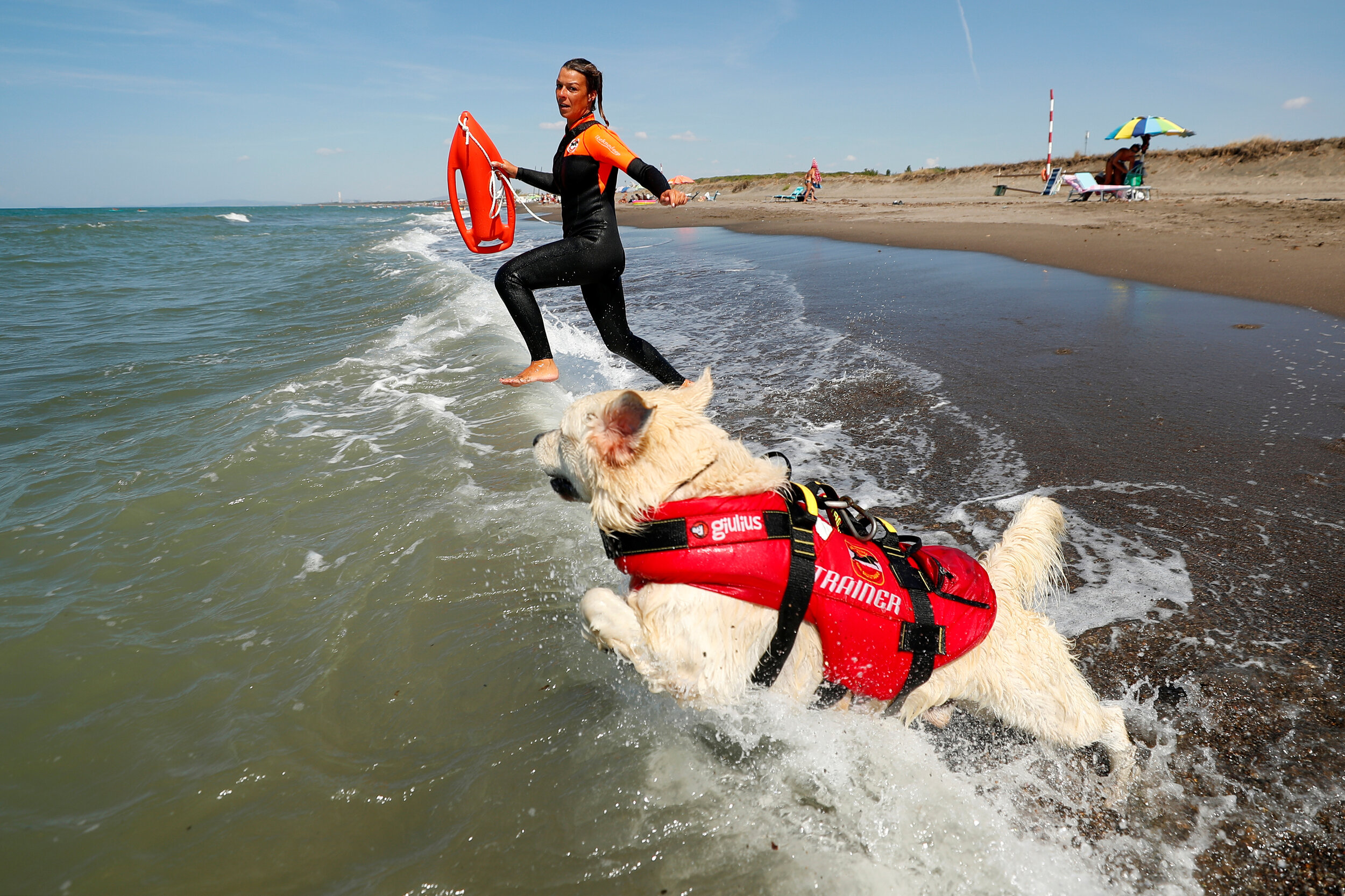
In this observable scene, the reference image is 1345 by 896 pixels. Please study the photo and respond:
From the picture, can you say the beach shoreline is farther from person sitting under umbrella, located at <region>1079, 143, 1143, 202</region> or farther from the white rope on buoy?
the white rope on buoy

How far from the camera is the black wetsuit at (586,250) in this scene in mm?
4945

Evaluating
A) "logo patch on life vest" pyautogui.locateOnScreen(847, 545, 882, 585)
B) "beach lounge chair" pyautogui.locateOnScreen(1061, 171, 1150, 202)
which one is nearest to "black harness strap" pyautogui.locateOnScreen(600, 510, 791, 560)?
"logo patch on life vest" pyautogui.locateOnScreen(847, 545, 882, 585)

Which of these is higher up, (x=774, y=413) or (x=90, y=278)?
(x=90, y=278)

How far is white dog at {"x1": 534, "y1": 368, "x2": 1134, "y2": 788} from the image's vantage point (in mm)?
2561

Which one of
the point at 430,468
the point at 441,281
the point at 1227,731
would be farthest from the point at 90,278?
the point at 1227,731

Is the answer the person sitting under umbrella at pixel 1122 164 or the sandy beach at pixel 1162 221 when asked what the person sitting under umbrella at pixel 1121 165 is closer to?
the person sitting under umbrella at pixel 1122 164

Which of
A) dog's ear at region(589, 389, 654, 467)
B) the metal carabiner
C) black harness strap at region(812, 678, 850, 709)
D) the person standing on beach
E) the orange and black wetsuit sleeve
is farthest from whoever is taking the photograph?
the person standing on beach

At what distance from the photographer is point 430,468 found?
5898 millimetres

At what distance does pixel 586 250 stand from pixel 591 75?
1.40 meters

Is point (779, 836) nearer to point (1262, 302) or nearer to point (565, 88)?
point (565, 88)

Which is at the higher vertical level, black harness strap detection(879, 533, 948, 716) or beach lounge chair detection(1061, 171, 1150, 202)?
Answer: beach lounge chair detection(1061, 171, 1150, 202)

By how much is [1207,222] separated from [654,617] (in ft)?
71.8

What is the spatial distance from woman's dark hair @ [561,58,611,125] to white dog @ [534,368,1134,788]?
11.6ft

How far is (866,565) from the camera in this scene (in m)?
2.61
